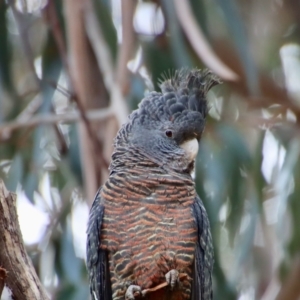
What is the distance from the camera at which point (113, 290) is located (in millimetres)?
3355

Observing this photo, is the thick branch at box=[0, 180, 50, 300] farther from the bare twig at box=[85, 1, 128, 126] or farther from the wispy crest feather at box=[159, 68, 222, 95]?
the bare twig at box=[85, 1, 128, 126]

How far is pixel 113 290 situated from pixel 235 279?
6.13ft

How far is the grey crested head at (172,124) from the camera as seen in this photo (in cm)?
359

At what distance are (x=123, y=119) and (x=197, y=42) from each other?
28.4 inches

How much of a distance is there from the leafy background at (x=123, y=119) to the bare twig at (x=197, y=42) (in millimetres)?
21

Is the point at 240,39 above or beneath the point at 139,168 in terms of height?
above

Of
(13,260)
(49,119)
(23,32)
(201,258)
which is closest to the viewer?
(13,260)

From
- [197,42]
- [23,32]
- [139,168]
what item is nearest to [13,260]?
[139,168]

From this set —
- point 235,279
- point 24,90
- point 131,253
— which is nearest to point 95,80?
point 24,90

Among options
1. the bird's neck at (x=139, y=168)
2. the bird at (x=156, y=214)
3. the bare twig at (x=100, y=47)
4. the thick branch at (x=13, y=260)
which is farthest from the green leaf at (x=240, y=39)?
the thick branch at (x=13, y=260)

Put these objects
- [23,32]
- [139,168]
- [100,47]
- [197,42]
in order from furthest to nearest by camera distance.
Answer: [23,32]
[100,47]
[197,42]
[139,168]

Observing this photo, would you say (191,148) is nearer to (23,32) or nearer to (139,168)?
(139,168)

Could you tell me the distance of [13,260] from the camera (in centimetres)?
275

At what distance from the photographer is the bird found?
3.27 metres
